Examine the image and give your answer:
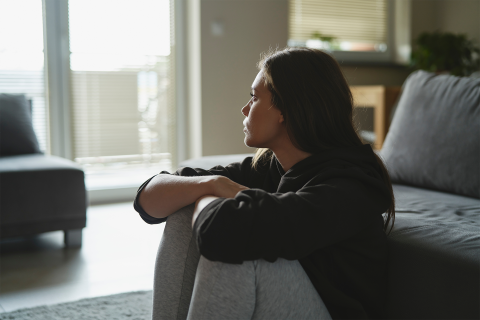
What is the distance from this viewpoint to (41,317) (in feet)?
4.71

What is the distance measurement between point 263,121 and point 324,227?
0.31 m

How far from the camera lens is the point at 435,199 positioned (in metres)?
1.48

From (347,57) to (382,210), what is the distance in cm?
342

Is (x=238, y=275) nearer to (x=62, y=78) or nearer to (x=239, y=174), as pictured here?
(x=239, y=174)

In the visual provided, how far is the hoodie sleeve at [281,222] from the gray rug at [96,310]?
2.52 ft

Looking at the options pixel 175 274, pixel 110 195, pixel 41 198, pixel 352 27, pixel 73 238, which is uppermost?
pixel 352 27

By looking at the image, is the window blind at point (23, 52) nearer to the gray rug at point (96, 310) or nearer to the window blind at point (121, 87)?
the window blind at point (121, 87)

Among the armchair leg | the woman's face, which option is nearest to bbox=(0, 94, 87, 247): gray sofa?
the armchair leg

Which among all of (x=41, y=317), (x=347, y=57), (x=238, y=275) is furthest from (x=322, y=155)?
(x=347, y=57)


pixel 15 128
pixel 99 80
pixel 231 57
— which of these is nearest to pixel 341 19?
pixel 231 57

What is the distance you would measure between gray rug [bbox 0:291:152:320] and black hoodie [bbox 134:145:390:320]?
0.76 meters

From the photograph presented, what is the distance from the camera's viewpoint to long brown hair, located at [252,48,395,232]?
0.95 m

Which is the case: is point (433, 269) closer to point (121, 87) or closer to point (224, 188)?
point (224, 188)

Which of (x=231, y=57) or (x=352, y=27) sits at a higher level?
(x=352, y=27)
